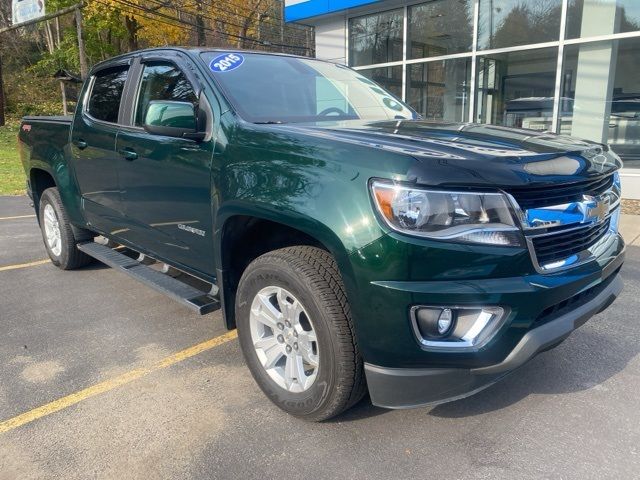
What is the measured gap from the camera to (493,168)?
6.88 feet

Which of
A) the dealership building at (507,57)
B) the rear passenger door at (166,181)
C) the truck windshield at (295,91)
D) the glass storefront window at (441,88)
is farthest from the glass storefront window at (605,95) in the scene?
the rear passenger door at (166,181)

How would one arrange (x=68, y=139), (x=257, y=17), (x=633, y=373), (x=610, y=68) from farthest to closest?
(x=257, y=17)
(x=610, y=68)
(x=68, y=139)
(x=633, y=373)

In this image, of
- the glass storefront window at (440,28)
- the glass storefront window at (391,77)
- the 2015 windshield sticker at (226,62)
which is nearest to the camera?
the 2015 windshield sticker at (226,62)

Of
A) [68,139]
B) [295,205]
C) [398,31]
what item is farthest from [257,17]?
[295,205]

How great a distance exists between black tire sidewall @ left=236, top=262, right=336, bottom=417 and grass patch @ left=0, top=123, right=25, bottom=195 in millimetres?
10794

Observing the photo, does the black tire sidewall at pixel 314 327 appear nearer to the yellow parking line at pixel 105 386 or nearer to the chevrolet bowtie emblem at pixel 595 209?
the yellow parking line at pixel 105 386

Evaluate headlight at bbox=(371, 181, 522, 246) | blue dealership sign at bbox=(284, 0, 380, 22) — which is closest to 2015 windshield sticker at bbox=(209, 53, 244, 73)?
headlight at bbox=(371, 181, 522, 246)

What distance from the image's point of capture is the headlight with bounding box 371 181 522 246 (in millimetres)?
2066

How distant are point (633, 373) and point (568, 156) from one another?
1.55 meters

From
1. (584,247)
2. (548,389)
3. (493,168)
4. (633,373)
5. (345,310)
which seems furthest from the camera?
(633,373)

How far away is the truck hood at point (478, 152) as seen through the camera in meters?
2.06

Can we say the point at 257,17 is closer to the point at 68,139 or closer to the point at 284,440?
the point at 68,139

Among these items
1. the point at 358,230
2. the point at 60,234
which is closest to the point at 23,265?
the point at 60,234

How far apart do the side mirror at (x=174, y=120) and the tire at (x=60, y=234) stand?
2288 mm
